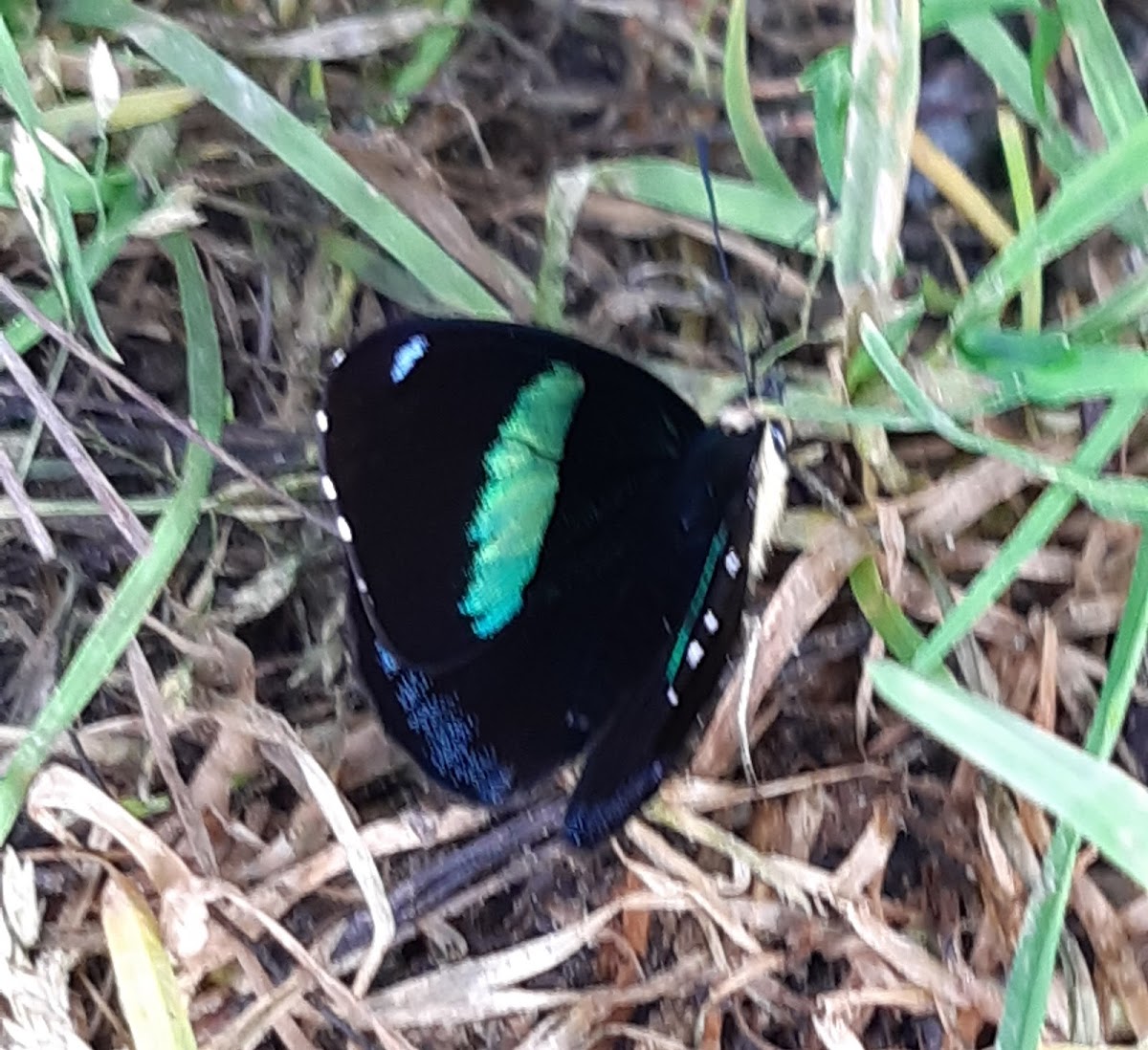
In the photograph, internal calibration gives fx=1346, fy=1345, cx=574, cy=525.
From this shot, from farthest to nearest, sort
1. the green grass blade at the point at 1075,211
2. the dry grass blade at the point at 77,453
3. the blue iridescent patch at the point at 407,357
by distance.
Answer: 1. the dry grass blade at the point at 77,453
2. the blue iridescent patch at the point at 407,357
3. the green grass blade at the point at 1075,211

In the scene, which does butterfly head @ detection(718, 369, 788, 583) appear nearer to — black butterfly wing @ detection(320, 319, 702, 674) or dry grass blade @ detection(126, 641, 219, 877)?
black butterfly wing @ detection(320, 319, 702, 674)

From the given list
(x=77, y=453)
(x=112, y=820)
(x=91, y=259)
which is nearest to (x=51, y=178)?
(x=91, y=259)

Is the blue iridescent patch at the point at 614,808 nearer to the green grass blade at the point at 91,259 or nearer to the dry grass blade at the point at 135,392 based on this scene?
the dry grass blade at the point at 135,392

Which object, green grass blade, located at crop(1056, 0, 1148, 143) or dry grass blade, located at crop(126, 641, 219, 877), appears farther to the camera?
dry grass blade, located at crop(126, 641, 219, 877)

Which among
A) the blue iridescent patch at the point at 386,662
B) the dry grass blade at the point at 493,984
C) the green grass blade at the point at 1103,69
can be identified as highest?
the green grass blade at the point at 1103,69

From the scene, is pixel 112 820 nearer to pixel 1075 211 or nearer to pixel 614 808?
pixel 614 808

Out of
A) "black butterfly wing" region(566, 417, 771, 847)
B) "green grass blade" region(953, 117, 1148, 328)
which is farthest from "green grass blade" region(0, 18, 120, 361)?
"green grass blade" region(953, 117, 1148, 328)

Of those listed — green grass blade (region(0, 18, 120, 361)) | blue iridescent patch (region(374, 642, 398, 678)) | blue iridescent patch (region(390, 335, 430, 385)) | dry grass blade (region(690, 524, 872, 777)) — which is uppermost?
green grass blade (region(0, 18, 120, 361))

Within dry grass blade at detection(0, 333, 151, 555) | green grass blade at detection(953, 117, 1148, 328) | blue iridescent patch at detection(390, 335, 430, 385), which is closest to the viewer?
green grass blade at detection(953, 117, 1148, 328)

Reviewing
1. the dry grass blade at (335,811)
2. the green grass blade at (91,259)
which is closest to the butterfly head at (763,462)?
the dry grass blade at (335,811)
